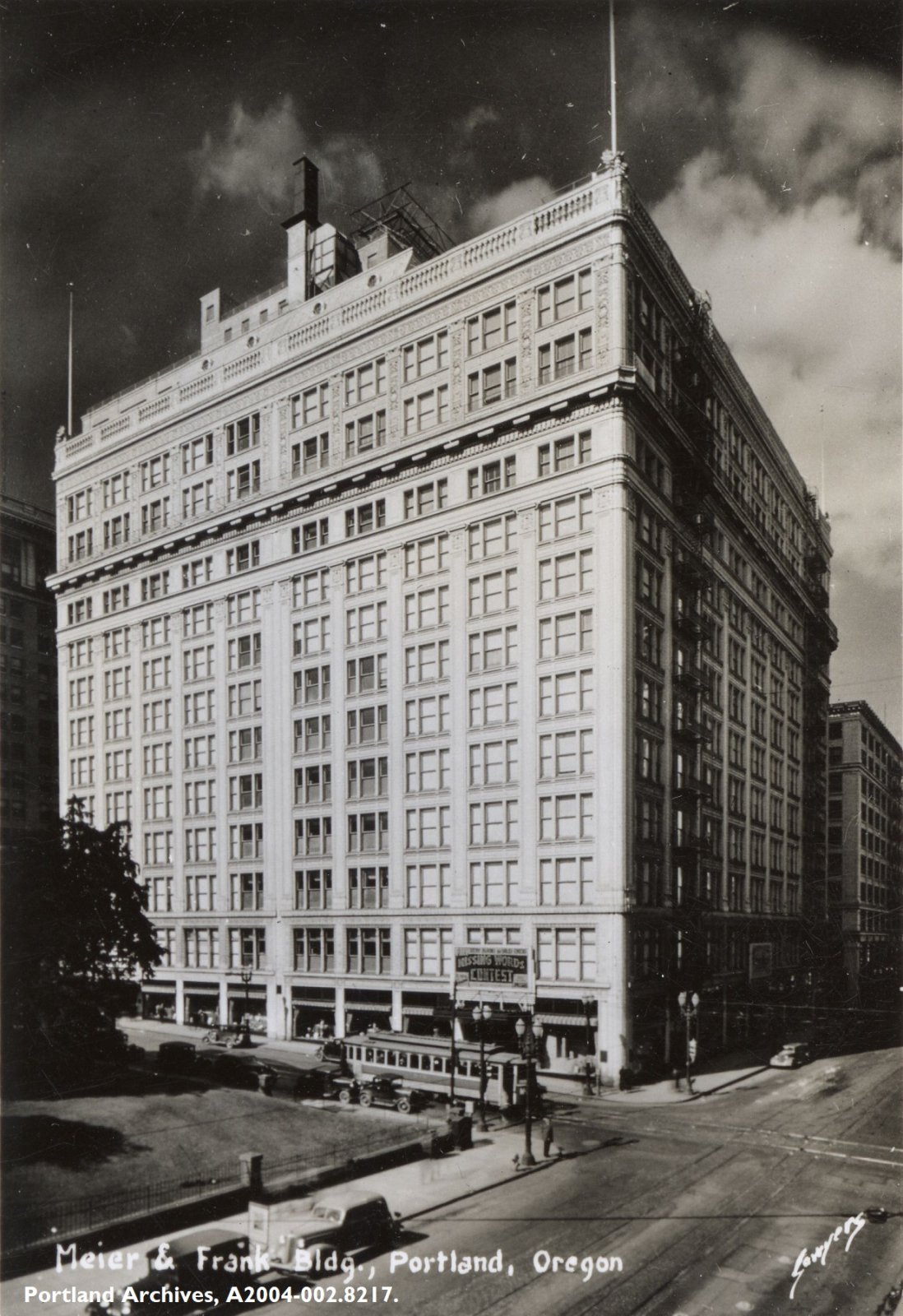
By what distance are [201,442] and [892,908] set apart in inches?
2606

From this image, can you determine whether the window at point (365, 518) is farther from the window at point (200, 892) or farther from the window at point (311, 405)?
the window at point (200, 892)

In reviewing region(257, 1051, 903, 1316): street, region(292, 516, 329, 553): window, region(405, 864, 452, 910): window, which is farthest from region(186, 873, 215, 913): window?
region(257, 1051, 903, 1316): street

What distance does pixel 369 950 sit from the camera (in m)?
50.0


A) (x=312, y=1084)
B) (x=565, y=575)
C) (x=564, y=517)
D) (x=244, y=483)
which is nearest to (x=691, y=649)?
(x=565, y=575)

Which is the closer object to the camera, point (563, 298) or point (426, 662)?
point (563, 298)

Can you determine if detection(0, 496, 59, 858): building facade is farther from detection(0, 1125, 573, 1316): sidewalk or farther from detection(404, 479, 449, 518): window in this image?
detection(0, 1125, 573, 1316): sidewalk

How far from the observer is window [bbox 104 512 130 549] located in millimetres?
55531

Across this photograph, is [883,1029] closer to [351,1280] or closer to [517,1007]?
[517,1007]

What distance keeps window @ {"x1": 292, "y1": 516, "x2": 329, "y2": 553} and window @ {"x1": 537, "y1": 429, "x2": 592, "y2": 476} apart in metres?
12.5

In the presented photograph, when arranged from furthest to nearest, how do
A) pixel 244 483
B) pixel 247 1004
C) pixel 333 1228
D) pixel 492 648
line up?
1. pixel 244 483
2. pixel 247 1004
3. pixel 492 648
4. pixel 333 1228

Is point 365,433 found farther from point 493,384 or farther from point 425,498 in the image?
point 493,384

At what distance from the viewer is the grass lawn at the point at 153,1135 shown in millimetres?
24141

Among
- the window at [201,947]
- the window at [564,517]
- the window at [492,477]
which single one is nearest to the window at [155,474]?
the window at [492,477]

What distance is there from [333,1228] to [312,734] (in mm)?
32402
